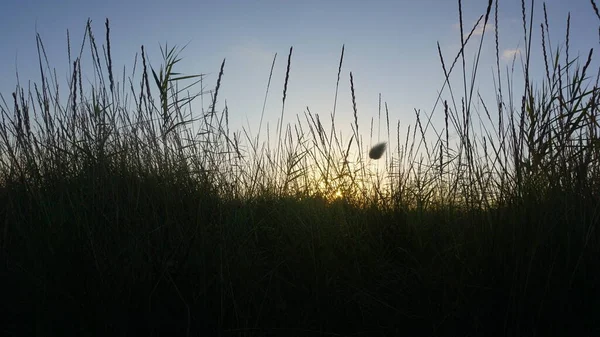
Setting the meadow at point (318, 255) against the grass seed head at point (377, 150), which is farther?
the grass seed head at point (377, 150)

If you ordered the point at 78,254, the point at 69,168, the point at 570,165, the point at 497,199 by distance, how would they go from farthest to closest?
the point at 69,168, the point at 570,165, the point at 497,199, the point at 78,254

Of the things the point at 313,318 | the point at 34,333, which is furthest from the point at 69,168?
the point at 313,318

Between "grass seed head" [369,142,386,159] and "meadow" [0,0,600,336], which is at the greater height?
"grass seed head" [369,142,386,159]

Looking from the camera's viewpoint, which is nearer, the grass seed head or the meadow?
the meadow

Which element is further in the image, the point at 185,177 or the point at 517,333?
the point at 185,177

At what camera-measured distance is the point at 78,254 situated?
1225mm

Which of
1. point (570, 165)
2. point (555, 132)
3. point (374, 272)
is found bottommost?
point (374, 272)

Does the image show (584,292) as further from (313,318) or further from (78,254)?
(78,254)

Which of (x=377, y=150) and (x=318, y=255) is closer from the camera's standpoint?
(x=318, y=255)

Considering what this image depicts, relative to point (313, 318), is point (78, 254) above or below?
above

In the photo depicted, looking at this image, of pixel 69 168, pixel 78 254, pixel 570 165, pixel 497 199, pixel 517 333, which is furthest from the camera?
pixel 69 168

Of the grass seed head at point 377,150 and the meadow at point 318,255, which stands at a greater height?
the grass seed head at point 377,150

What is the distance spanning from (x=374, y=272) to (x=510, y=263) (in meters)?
0.43

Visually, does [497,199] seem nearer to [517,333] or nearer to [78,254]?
[517,333]
